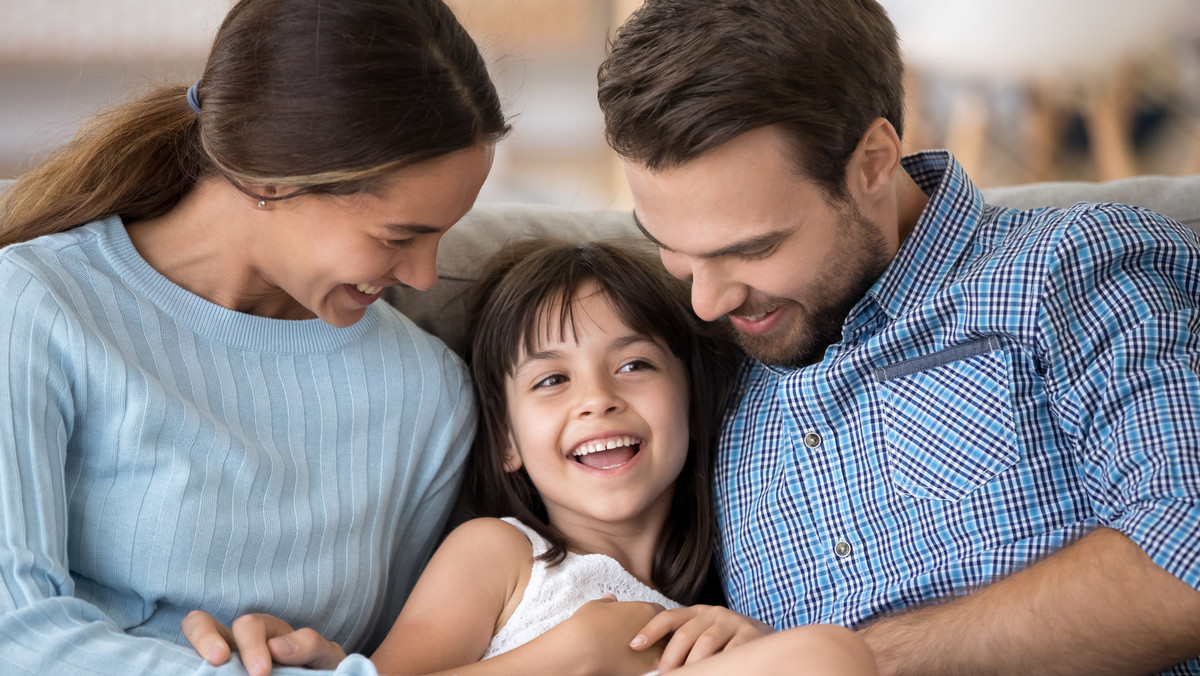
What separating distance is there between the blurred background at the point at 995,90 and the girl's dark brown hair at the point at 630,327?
204 cm

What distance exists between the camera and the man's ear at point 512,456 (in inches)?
63.9

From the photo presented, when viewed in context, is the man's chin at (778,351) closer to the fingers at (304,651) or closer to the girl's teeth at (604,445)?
the girl's teeth at (604,445)

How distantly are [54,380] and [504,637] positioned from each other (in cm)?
65

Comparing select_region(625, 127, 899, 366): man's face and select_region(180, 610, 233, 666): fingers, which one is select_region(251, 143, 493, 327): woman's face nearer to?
select_region(625, 127, 899, 366): man's face

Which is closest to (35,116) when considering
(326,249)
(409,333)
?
(409,333)

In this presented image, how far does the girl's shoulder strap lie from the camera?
4.93 feet


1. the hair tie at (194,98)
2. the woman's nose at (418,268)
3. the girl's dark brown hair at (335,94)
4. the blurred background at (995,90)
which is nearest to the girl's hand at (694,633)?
the woman's nose at (418,268)

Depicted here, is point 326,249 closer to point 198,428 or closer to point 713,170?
point 198,428

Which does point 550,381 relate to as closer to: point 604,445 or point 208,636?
point 604,445

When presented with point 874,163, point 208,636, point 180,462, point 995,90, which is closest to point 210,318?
point 180,462

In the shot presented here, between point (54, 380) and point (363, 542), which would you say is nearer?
point (54, 380)

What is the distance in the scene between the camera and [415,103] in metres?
1.18

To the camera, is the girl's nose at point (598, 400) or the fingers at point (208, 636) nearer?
the fingers at point (208, 636)

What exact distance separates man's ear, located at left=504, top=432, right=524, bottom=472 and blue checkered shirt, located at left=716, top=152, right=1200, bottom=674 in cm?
32
